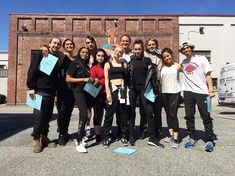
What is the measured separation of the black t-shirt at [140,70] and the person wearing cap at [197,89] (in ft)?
2.67

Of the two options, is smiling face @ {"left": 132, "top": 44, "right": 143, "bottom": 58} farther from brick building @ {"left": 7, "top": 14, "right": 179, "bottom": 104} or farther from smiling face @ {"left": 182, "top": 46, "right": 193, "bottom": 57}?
brick building @ {"left": 7, "top": 14, "right": 179, "bottom": 104}

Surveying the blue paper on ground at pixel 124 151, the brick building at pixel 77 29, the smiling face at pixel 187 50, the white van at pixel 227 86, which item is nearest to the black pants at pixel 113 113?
the blue paper on ground at pixel 124 151

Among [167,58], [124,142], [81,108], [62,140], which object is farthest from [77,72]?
[167,58]

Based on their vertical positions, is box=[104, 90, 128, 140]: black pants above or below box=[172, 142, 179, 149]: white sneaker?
above

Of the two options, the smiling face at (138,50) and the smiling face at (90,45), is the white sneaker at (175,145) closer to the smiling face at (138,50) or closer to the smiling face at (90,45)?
the smiling face at (138,50)

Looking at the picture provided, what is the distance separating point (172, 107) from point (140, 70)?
0.99 m

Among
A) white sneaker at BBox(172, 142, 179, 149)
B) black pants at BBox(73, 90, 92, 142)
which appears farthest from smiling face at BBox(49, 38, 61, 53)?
white sneaker at BBox(172, 142, 179, 149)

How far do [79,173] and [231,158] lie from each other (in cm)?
255

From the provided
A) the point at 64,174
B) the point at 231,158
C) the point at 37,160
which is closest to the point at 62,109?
the point at 37,160

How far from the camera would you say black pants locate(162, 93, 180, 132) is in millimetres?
5797

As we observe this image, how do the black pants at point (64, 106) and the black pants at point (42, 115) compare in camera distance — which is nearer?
the black pants at point (42, 115)

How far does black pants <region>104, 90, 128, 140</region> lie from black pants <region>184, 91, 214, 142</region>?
126cm

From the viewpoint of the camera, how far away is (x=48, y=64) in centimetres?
528

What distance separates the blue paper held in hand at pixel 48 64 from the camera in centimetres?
525
